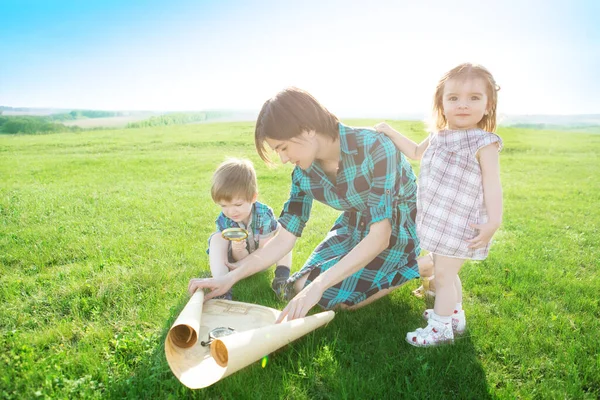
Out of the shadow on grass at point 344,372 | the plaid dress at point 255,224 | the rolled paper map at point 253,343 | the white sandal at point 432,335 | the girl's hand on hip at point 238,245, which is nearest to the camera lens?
the rolled paper map at point 253,343

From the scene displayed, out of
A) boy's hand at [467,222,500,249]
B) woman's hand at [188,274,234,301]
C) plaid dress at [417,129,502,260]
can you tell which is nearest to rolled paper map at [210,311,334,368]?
woman's hand at [188,274,234,301]

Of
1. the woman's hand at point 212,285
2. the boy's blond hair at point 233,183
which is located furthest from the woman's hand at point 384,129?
the woman's hand at point 212,285

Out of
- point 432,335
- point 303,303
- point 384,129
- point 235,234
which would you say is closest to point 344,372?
point 303,303

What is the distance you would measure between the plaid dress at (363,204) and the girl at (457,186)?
34 cm

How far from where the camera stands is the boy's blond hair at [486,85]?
304cm

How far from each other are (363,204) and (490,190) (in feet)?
3.47

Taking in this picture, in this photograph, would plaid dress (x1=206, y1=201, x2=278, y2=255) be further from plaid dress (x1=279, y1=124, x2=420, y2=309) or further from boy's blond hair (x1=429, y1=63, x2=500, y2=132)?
boy's blond hair (x1=429, y1=63, x2=500, y2=132)

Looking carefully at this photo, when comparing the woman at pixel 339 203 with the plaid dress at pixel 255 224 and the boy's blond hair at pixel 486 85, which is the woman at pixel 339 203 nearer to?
the boy's blond hair at pixel 486 85

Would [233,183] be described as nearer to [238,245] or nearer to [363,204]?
[238,245]

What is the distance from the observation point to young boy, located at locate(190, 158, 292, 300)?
4.30m

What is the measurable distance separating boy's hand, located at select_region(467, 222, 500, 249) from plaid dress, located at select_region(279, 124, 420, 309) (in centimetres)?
63

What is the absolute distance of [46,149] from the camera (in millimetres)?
22828

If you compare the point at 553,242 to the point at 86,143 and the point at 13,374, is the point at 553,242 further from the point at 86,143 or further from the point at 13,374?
the point at 86,143

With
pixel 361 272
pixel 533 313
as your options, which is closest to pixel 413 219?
pixel 361 272
